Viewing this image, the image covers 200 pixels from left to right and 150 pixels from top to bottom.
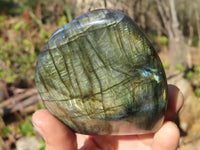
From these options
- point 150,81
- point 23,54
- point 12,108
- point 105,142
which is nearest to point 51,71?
point 150,81

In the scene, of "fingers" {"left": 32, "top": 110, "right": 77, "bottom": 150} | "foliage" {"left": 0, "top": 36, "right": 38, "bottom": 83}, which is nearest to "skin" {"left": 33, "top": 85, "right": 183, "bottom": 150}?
"fingers" {"left": 32, "top": 110, "right": 77, "bottom": 150}

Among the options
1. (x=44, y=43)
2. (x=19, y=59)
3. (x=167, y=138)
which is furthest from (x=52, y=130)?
(x=19, y=59)

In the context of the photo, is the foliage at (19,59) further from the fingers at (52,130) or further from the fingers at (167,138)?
the fingers at (167,138)

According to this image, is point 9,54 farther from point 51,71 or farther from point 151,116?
point 151,116

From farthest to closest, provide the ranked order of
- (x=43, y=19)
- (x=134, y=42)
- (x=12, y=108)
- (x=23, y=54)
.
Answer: (x=43, y=19) → (x=23, y=54) → (x=12, y=108) → (x=134, y=42)

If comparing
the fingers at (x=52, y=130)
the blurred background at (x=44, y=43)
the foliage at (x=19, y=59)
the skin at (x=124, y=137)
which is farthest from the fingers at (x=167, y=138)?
the foliage at (x=19, y=59)

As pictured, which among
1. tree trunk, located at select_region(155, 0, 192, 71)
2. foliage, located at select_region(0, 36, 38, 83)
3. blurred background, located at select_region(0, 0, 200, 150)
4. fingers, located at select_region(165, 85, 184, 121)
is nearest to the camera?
fingers, located at select_region(165, 85, 184, 121)

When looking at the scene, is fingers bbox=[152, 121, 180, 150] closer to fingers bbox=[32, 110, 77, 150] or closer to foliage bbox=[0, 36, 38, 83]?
fingers bbox=[32, 110, 77, 150]

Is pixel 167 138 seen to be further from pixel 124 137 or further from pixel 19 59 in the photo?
pixel 19 59
